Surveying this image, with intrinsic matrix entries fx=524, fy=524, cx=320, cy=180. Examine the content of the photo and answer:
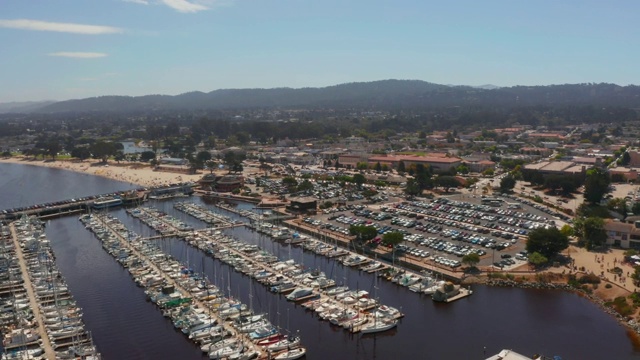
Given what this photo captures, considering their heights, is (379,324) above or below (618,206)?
below

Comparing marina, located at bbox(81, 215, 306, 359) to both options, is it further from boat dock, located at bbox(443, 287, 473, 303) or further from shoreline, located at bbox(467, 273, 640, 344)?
shoreline, located at bbox(467, 273, 640, 344)

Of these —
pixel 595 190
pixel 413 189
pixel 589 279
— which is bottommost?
pixel 589 279

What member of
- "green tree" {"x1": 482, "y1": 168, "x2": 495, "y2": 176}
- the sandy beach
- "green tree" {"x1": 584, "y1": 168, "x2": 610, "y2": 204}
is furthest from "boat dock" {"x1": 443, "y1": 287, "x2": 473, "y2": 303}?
the sandy beach

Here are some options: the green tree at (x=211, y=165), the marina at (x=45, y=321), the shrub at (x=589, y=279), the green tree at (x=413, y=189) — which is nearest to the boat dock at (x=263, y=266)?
the marina at (x=45, y=321)

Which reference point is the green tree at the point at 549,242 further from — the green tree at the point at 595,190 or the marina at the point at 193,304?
the marina at the point at 193,304

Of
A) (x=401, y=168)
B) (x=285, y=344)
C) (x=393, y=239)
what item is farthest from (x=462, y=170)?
(x=285, y=344)

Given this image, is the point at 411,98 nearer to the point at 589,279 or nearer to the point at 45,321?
the point at 589,279
